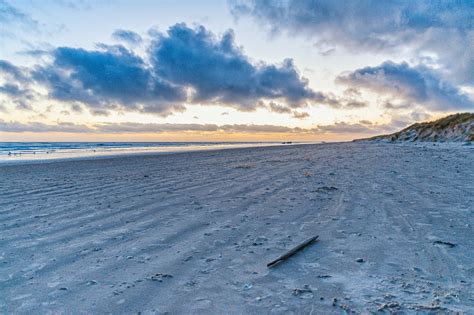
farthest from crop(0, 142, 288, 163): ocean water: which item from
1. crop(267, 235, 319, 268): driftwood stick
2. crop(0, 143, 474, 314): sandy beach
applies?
crop(267, 235, 319, 268): driftwood stick

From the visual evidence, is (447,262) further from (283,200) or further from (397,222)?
(283,200)

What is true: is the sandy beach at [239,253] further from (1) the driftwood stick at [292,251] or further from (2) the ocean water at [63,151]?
(2) the ocean water at [63,151]

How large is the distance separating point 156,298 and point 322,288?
1479 millimetres

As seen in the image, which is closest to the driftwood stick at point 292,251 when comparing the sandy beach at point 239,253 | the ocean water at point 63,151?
the sandy beach at point 239,253

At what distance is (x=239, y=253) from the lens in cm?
350

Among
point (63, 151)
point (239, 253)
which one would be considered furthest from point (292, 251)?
point (63, 151)

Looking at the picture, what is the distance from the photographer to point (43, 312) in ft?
7.93

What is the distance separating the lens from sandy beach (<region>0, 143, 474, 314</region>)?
2.49 metres

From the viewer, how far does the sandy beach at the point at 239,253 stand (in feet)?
8.18

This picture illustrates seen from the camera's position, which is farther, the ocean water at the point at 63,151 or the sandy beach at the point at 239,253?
the ocean water at the point at 63,151

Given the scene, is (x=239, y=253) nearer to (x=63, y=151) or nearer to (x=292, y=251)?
(x=292, y=251)

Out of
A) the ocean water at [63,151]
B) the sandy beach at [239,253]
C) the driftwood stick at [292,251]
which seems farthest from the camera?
the ocean water at [63,151]

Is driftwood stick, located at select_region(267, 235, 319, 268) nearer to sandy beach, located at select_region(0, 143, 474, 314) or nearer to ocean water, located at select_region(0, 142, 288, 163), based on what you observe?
sandy beach, located at select_region(0, 143, 474, 314)

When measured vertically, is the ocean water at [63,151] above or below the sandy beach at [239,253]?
below
